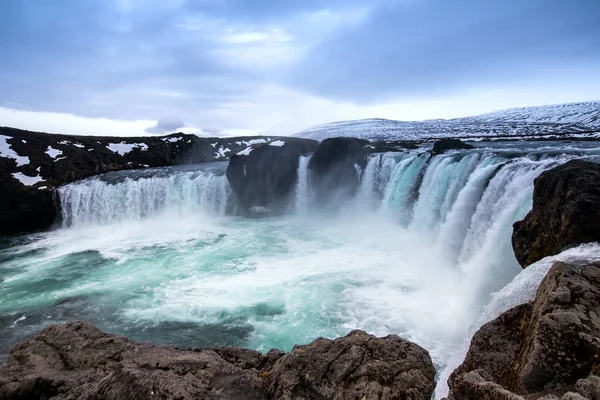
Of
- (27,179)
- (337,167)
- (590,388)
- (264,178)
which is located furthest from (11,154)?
(590,388)

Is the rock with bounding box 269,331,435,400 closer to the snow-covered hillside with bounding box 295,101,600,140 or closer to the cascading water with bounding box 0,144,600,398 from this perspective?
the cascading water with bounding box 0,144,600,398

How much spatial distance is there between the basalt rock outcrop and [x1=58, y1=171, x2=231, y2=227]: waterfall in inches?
84.2

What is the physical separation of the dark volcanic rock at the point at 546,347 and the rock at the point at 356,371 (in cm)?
54

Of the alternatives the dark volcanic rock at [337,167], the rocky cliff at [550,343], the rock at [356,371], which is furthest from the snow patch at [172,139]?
the rock at [356,371]

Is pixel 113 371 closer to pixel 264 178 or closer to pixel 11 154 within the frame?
pixel 264 178

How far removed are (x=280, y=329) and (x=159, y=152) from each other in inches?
1733

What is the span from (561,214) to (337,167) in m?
22.5

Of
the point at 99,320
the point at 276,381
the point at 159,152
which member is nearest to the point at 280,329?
the point at 99,320

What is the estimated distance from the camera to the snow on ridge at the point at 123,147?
48.1 meters

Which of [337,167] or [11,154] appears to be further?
[11,154]

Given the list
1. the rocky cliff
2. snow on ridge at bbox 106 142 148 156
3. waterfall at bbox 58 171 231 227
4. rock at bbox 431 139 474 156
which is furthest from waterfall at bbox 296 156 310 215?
snow on ridge at bbox 106 142 148 156

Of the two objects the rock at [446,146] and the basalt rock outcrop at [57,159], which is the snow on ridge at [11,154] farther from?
the rock at [446,146]

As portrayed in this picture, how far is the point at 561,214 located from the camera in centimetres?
994

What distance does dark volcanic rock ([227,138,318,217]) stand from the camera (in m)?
34.2
